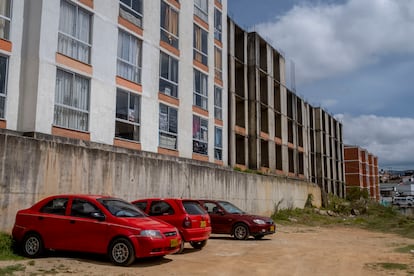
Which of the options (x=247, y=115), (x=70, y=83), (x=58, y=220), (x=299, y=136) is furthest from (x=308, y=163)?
(x=58, y=220)

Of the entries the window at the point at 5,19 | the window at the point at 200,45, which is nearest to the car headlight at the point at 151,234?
the window at the point at 5,19

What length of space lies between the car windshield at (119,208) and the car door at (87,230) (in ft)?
0.85

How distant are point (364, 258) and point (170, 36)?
16.0 m

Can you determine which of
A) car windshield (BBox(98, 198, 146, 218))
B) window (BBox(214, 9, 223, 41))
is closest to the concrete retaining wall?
car windshield (BBox(98, 198, 146, 218))

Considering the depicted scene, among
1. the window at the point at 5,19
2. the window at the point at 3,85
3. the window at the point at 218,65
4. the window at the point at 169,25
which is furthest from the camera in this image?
the window at the point at 218,65

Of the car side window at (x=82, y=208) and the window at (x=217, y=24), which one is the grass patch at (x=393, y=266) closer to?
the car side window at (x=82, y=208)

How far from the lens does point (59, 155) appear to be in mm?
14016

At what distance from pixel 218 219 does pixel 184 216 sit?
479 cm

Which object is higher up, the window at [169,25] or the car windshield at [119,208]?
the window at [169,25]

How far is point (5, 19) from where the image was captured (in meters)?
15.9

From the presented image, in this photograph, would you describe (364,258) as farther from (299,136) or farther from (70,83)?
(299,136)

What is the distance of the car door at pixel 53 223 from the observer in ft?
34.8

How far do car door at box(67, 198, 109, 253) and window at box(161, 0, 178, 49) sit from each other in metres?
14.8

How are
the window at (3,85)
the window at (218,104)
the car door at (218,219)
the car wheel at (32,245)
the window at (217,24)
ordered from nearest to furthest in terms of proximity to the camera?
1. the car wheel at (32,245)
2. the window at (3,85)
3. the car door at (218,219)
4. the window at (218,104)
5. the window at (217,24)
